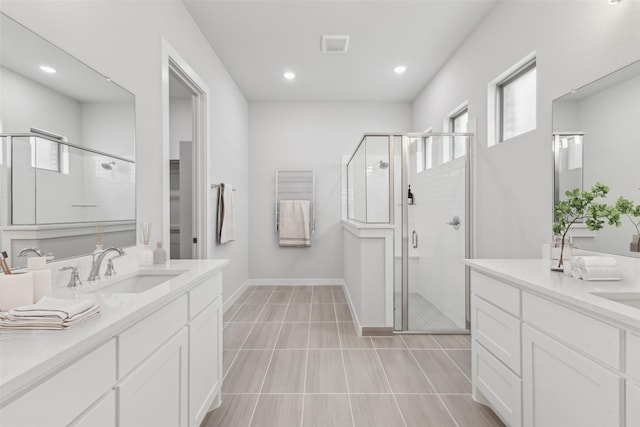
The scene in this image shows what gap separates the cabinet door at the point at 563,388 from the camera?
3.26 feet

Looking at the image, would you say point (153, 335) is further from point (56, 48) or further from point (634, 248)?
point (634, 248)

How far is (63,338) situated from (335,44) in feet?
10.5

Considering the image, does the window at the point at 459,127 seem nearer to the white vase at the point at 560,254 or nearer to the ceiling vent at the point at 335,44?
the ceiling vent at the point at 335,44

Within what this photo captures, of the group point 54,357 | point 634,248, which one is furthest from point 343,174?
point 54,357

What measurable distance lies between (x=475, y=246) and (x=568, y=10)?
6.03ft

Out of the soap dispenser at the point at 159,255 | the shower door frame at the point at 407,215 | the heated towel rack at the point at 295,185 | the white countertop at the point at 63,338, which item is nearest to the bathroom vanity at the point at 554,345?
the shower door frame at the point at 407,215

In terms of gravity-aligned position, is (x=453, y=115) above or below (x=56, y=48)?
above

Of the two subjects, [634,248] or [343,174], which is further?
[343,174]

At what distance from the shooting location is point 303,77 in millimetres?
3975

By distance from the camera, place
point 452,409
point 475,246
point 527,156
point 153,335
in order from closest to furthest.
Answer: point 153,335 < point 452,409 < point 527,156 < point 475,246

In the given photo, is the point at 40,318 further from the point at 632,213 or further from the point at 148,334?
the point at 632,213

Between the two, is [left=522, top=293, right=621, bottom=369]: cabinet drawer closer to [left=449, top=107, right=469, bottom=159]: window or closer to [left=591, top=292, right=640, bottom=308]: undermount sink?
[left=591, top=292, right=640, bottom=308]: undermount sink

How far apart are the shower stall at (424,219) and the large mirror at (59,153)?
2035mm

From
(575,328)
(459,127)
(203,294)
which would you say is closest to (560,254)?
(575,328)
